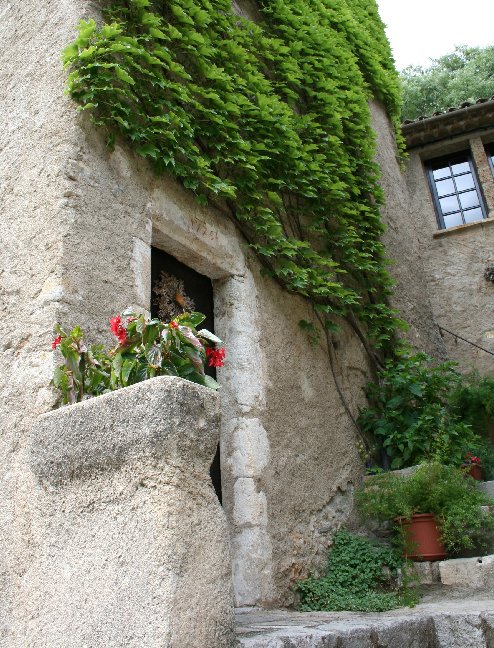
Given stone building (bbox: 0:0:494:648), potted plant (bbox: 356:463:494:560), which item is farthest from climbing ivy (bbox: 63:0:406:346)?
potted plant (bbox: 356:463:494:560)

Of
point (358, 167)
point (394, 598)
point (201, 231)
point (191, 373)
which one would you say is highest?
point (358, 167)

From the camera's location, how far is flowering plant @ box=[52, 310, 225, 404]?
7.18ft

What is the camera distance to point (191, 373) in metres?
2.21

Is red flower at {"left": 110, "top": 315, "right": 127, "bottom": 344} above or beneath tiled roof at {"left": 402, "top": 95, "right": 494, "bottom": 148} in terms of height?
beneath

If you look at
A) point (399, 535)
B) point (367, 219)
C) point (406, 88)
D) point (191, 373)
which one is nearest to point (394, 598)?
point (399, 535)

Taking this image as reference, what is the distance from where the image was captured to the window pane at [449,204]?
829 cm

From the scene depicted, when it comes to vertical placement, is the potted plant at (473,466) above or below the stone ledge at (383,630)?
above

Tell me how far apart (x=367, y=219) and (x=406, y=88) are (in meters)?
9.51

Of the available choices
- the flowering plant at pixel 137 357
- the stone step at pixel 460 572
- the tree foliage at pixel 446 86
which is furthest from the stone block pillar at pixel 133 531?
the tree foliage at pixel 446 86

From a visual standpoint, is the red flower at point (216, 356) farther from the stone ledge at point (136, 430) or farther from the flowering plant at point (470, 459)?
the flowering plant at point (470, 459)

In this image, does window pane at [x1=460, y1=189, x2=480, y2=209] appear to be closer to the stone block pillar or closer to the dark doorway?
the dark doorway

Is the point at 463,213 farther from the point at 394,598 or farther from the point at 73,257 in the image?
the point at 73,257

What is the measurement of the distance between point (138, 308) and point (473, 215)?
6105 millimetres

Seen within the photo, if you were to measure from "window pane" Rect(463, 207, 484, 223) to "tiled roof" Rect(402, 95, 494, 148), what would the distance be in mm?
1056
